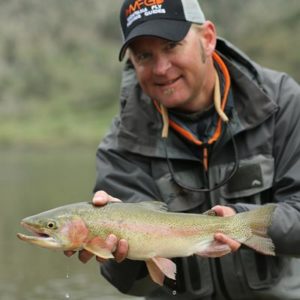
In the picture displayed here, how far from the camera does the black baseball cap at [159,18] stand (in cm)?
456

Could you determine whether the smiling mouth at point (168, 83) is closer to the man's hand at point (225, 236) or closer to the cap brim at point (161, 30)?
the cap brim at point (161, 30)

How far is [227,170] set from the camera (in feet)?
16.0

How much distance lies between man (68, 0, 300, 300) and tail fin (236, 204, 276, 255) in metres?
0.30

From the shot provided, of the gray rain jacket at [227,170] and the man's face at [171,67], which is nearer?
the man's face at [171,67]

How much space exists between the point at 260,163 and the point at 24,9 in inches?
3232

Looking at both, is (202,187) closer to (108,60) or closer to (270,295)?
(270,295)

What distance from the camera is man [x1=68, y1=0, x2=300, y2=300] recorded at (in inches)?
185

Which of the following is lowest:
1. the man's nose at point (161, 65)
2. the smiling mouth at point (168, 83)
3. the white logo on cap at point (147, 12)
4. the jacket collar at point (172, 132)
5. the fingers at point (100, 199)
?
the fingers at point (100, 199)

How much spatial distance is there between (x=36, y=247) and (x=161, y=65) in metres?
8.70

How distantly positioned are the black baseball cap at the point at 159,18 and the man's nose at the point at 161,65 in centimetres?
13

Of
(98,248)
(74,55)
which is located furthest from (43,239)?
(74,55)

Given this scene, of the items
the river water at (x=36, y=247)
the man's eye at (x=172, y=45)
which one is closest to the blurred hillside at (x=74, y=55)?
the river water at (x=36, y=247)

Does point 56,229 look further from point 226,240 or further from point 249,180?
point 249,180

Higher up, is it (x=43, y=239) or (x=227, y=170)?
(x=227, y=170)
